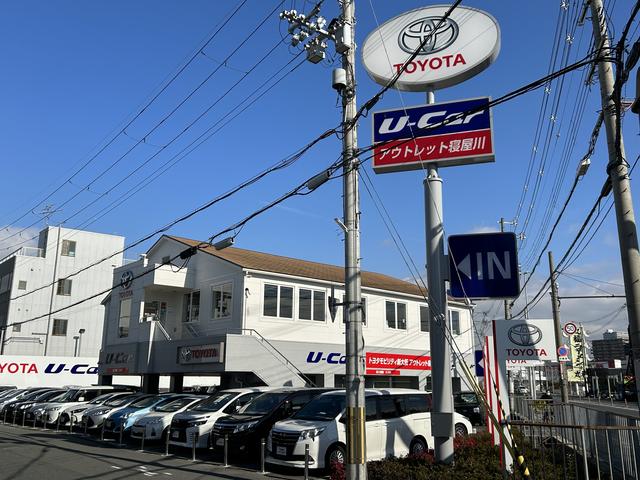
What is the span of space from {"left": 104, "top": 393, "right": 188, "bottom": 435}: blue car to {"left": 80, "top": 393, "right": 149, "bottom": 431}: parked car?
318 mm

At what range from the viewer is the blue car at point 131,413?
1890cm

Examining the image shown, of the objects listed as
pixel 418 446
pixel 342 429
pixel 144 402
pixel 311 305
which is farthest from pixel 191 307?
pixel 342 429

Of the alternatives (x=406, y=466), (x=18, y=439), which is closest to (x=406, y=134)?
(x=406, y=466)

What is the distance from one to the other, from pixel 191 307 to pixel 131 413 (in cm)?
986

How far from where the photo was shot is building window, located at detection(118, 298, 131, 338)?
30969mm

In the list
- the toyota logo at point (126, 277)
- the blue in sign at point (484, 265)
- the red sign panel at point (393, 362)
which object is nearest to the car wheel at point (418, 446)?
the blue in sign at point (484, 265)

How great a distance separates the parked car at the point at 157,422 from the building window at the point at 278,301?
6.99m

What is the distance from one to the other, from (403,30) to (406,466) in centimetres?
950

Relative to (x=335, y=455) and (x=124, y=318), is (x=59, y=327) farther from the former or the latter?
(x=335, y=455)

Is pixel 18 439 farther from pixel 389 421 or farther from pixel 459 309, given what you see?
pixel 459 309

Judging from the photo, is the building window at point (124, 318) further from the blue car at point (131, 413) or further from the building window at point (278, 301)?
the blue car at point (131, 413)

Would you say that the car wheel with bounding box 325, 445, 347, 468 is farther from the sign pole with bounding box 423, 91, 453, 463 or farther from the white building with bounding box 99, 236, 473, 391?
the white building with bounding box 99, 236, 473, 391

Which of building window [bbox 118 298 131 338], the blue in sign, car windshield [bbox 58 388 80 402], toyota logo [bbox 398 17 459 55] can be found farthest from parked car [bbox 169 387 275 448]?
building window [bbox 118 298 131 338]

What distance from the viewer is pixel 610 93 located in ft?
36.2
